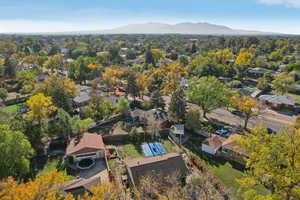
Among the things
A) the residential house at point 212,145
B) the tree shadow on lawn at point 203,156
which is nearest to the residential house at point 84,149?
the tree shadow on lawn at point 203,156

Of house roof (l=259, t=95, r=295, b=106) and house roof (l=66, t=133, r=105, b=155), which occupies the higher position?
house roof (l=259, t=95, r=295, b=106)

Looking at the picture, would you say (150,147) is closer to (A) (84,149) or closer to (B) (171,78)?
(A) (84,149)

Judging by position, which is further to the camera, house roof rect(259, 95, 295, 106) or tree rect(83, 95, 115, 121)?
house roof rect(259, 95, 295, 106)

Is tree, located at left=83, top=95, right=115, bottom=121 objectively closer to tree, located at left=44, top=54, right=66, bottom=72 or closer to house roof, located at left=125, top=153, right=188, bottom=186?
house roof, located at left=125, top=153, right=188, bottom=186

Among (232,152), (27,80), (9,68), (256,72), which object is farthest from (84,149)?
(256,72)

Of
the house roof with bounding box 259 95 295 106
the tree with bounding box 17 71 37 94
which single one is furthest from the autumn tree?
the tree with bounding box 17 71 37 94

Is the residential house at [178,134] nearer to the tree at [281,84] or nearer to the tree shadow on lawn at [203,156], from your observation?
the tree shadow on lawn at [203,156]

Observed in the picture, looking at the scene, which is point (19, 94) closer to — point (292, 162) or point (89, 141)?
point (89, 141)
